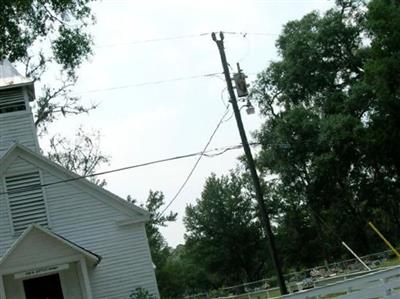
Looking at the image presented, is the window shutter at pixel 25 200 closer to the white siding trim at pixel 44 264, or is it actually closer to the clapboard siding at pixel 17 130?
the clapboard siding at pixel 17 130

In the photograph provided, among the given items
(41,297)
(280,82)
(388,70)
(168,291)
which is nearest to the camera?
(41,297)

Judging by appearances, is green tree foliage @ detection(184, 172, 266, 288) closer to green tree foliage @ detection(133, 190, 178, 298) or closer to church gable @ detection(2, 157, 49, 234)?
green tree foliage @ detection(133, 190, 178, 298)

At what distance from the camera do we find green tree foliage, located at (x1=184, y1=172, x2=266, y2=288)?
75.3m

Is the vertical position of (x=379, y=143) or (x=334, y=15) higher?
(x=334, y=15)

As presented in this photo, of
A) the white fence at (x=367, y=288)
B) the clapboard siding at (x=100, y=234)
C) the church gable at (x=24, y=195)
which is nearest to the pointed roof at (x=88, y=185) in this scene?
the clapboard siding at (x=100, y=234)

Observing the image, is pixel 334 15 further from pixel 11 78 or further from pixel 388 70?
pixel 11 78

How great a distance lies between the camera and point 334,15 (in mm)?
46156

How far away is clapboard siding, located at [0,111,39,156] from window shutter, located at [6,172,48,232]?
4.90ft

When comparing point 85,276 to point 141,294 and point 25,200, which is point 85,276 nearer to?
point 141,294

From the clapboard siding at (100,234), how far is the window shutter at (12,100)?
2.76 meters

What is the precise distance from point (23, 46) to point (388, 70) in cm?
2712

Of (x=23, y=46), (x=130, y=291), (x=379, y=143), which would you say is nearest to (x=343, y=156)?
(x=379, y=143)

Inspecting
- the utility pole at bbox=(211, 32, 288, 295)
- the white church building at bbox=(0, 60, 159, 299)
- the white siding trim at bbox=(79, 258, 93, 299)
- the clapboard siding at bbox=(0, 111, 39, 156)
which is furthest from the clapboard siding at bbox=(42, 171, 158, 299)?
the utility pole at bbox=(211, 32, 288, 295)

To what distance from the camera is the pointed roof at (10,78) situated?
2728 cm
